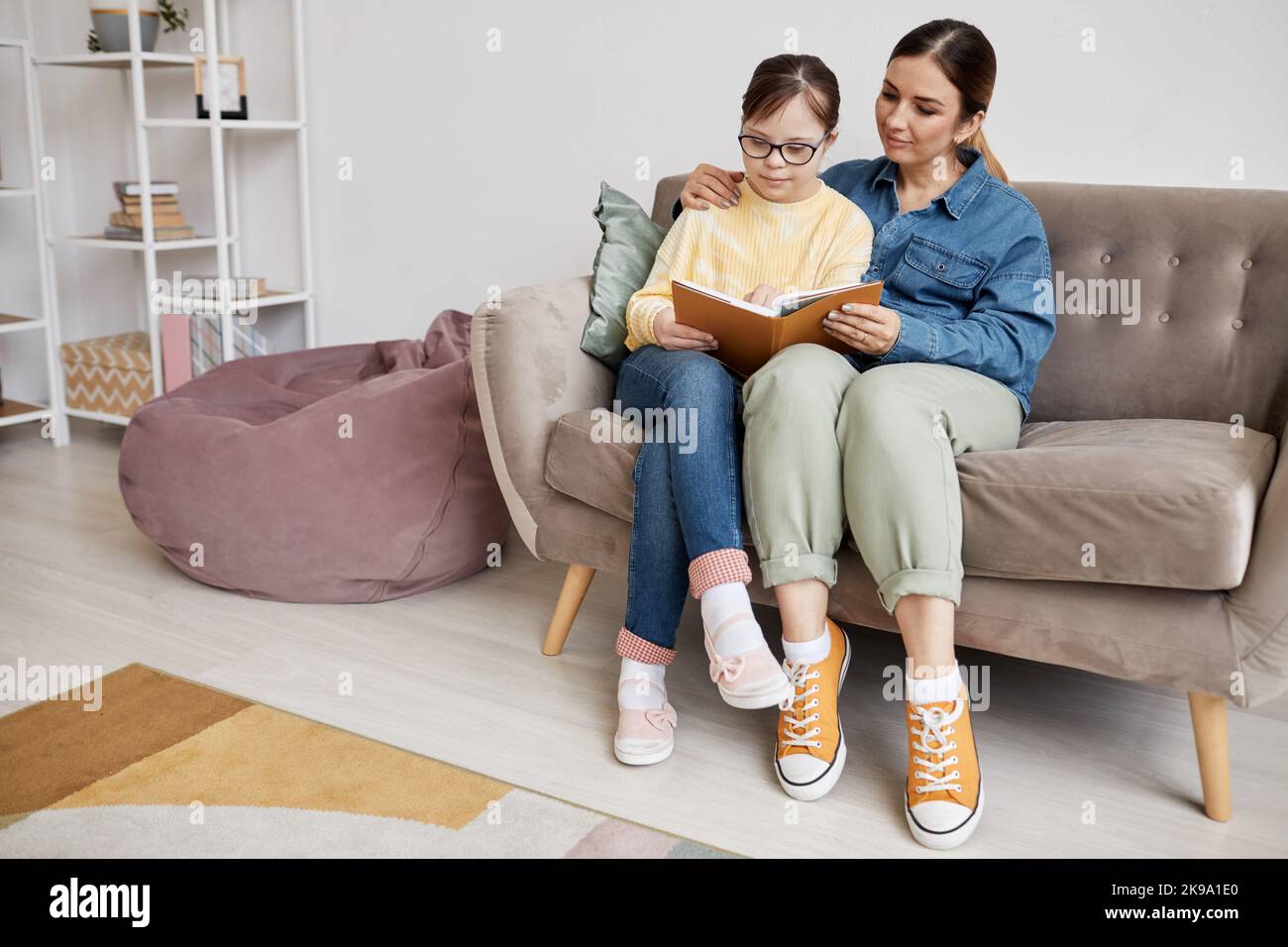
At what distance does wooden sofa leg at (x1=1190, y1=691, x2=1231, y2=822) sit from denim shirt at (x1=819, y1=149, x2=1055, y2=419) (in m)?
0.54

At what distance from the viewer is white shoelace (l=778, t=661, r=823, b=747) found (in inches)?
58.2

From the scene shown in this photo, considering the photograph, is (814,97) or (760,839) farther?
(814,97)

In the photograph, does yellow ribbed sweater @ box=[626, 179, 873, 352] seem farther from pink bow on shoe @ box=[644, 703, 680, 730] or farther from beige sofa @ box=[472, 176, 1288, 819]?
pink bow on shoe @ box=[644, 703, 680, 730]

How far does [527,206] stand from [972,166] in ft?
4.15

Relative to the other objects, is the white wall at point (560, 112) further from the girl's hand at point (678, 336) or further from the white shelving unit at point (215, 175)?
the girl's hand at point (678, 336)

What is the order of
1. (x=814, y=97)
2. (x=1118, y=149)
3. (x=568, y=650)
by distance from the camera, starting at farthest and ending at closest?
(x=1118, y=149), (x=568, y=650), (x=814, y=97)

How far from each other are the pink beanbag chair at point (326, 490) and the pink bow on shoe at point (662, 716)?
68 cm

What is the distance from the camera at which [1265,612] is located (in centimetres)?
135

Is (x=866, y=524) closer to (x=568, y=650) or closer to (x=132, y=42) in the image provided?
(x=568, y=650)

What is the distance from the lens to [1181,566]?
137cm

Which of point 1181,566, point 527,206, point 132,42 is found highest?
point 132,42

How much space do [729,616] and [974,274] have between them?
2.25ft

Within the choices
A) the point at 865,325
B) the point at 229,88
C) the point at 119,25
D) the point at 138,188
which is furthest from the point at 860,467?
the point at 119,25
